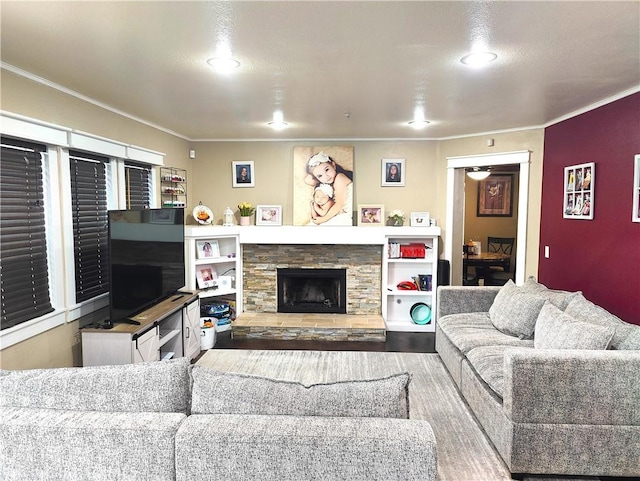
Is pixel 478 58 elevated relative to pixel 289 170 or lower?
elevated

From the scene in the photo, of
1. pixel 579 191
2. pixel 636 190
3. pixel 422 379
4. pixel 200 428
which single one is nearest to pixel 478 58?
pixel 636 190

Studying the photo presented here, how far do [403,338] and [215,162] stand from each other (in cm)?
335

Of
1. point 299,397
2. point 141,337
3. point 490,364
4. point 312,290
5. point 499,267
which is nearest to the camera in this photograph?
A: point 299,397

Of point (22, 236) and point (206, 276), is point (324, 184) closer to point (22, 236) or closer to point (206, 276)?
point (206, 276)

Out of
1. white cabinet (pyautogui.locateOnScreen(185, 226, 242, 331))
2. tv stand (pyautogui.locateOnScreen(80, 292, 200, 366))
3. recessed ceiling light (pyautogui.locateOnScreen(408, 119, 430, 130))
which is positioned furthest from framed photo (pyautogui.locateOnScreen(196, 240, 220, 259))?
recessed ceiling light (pyautogui.locateOnScreen(408, 119, 430, 130))

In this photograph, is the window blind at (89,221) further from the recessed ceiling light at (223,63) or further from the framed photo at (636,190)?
the framed photo at (636,190)

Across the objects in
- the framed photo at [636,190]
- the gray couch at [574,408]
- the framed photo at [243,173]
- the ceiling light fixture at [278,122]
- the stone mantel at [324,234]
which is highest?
the ceiling light fixture at [278,122]

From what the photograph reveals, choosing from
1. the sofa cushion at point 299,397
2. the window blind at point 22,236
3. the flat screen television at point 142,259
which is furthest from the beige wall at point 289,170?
the sofa cushion at point 299,397

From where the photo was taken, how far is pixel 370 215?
564 cm

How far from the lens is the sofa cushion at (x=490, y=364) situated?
269 cm

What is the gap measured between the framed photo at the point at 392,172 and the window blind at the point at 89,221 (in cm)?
332

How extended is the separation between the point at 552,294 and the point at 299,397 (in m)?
2.87

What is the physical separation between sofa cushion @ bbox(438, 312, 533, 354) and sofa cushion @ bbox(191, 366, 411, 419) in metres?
1.98

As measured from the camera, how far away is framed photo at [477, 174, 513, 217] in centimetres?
796
